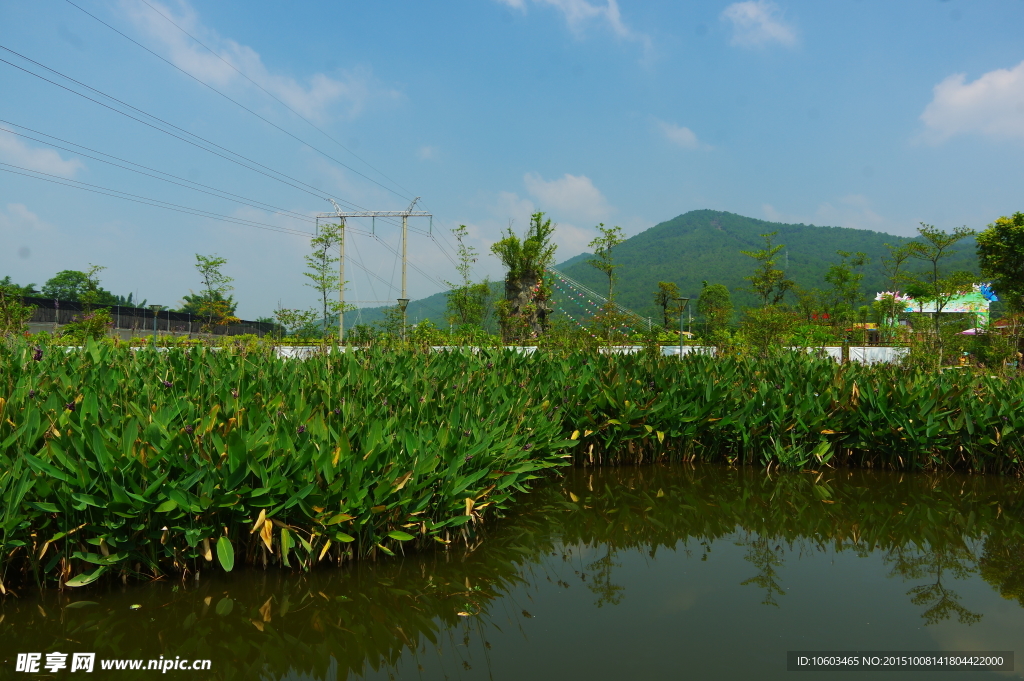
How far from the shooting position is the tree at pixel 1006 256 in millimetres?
17109

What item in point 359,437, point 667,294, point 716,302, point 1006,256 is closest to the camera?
point 359,437

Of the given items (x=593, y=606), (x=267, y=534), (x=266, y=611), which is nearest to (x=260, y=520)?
(x=267, y=534)

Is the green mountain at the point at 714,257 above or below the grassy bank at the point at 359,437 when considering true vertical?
above

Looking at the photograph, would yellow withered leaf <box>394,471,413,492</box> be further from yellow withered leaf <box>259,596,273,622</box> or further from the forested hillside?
the forested hillside

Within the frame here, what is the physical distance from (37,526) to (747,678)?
3.01m

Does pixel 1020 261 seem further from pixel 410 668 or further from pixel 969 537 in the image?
pixel 410 668

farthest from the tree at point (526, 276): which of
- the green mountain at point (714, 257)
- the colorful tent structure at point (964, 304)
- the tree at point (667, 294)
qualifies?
the green mountain at point (714, 257)

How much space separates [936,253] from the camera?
2062 centimetres

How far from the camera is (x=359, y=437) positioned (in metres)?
3.40

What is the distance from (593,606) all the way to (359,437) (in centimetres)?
146

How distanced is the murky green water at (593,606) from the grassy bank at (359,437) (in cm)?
21

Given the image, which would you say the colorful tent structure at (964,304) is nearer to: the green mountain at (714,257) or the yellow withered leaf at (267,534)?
the green mountain at (714,257)

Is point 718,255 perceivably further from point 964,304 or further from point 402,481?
point 402,481

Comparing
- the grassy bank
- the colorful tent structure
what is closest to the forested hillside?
the colorful tent structure
